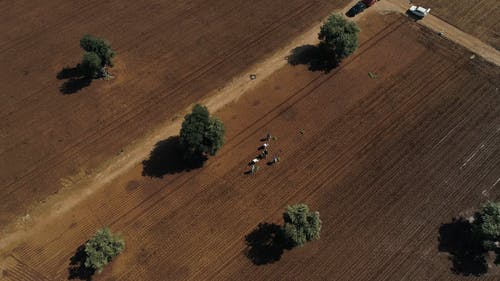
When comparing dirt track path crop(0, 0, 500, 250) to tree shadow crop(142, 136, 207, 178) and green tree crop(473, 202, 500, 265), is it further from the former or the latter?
green tree crop(473, 202, 500, 265)

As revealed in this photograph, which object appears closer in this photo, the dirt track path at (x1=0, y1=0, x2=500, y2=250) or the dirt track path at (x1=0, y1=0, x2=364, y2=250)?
the dirt track path at (x1=0, y1=0, x2=364, y2=250)

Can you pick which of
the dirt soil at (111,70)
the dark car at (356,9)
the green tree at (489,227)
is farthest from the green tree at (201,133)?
the dark car at (356,9)

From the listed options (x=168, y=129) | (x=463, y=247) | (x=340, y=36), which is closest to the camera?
(x=463, y=247)

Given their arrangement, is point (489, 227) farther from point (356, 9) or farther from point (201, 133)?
point (356, 9)

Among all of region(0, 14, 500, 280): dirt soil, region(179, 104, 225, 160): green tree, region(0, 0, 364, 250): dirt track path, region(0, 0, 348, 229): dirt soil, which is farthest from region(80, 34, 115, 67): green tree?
region(179, 104, 225, 160): green tree

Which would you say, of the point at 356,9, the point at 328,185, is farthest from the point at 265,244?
the point at 356,9
